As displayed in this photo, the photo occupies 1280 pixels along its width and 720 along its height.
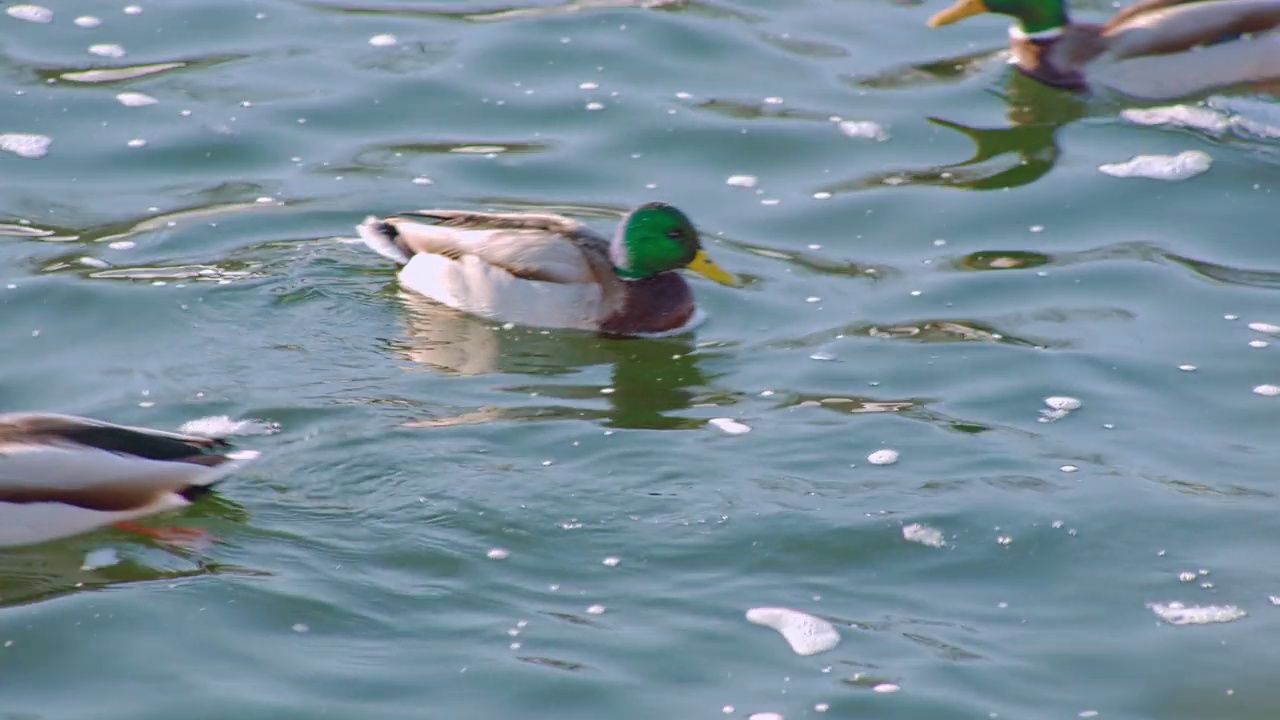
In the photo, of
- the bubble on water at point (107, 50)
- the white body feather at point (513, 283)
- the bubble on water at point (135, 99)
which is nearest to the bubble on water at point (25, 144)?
the bubble on water at point (135, 99)

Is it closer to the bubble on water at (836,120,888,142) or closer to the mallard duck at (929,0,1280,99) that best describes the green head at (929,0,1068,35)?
the mallard duck at (929,0,1280,99)

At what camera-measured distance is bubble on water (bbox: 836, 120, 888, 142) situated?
11.3 meters

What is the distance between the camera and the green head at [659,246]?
29.8 feet

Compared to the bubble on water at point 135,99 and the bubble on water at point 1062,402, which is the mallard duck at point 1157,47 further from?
the bubble on water at point 135,99

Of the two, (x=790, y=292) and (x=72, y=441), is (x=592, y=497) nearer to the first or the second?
(x=72, y=441)

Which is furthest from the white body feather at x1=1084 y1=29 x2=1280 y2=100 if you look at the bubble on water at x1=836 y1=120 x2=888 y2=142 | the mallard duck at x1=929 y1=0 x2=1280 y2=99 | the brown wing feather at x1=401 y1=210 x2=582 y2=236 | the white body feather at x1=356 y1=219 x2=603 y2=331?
the white body feather at x1=356 y1=219 x2=603 y2=331

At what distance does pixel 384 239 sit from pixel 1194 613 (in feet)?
14.6

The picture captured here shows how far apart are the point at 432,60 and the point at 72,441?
6.13 m

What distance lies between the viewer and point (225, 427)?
25.4ft

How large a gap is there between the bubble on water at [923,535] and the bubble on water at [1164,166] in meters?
4.24

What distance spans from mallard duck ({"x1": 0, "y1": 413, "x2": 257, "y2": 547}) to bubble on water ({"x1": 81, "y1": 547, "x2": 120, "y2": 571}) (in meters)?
0.09

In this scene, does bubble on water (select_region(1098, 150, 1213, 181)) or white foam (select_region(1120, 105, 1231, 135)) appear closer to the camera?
bubble on water (select_region(1098, 150, 1213, 181))

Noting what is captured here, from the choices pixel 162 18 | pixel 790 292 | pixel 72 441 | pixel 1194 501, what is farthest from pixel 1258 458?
pixel 162 18

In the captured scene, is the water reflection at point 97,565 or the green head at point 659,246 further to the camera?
the green head at point 659,246
